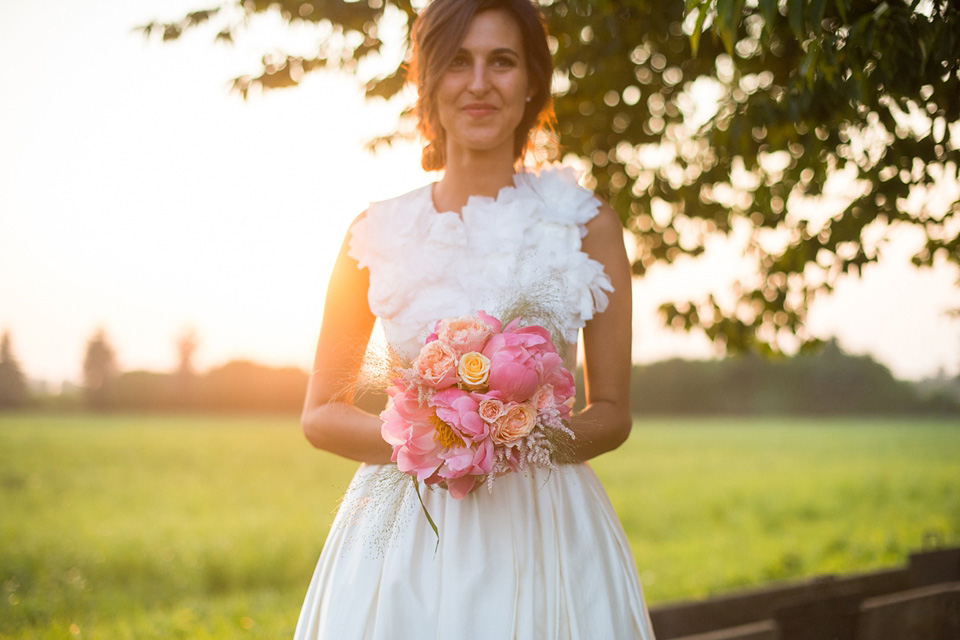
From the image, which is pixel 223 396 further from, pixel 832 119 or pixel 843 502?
pixel 832 119

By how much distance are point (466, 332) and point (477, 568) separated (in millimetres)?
641

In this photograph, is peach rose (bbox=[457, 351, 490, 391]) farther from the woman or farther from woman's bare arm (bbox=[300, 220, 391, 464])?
woman's bare arm (bbox=[300, 220, 391, 464])

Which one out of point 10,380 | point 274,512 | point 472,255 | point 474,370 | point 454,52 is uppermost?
point 10,380

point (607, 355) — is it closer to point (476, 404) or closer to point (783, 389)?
point (476, 404)

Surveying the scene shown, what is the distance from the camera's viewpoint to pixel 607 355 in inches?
81.9

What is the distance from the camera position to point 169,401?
34.7m

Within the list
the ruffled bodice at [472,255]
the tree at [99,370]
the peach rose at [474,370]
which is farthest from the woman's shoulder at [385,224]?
the tree at [99,370]

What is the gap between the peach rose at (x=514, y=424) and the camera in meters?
1.51

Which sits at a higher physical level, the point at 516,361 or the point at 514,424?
the point at 516,361

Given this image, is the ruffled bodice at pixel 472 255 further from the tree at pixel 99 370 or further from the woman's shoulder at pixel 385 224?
the tree at pixel 99 370

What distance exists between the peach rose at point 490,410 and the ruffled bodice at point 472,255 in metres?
0.50

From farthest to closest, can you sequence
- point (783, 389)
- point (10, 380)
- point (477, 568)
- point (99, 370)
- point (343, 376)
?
point (99, 370), point (783, 389), point (10, 380), point (343, 376), point (477, 568)

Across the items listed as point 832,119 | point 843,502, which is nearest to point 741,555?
point 843,502

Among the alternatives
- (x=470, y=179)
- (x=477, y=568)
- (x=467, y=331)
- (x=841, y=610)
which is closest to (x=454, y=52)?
(x=470, y=179)
